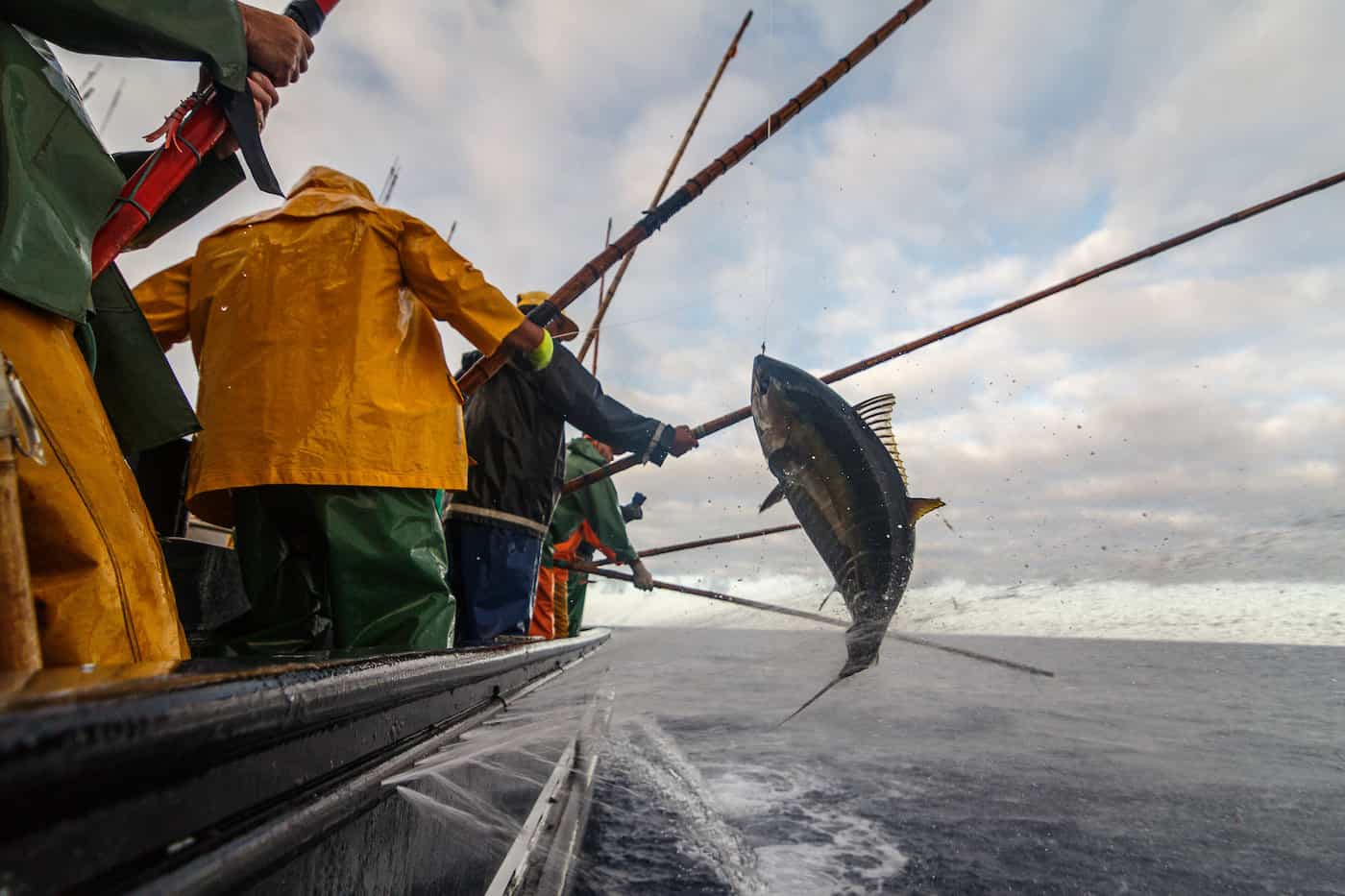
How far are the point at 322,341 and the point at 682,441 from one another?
2287 millimetres

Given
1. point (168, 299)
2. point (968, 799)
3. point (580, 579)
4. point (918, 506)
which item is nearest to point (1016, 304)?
point (918, 506)

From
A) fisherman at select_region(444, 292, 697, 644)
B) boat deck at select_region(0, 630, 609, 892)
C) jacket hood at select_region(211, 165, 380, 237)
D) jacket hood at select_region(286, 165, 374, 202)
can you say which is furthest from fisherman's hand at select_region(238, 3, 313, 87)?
fisherman at select_region(444, 292, 697, 644)

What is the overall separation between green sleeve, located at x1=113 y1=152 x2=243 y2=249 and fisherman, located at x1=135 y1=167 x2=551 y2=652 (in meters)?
0.50

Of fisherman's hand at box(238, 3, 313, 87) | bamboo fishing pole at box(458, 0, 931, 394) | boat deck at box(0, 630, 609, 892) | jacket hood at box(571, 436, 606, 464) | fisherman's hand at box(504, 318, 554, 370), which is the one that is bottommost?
boat deck at box(0, 630, 609, 892)

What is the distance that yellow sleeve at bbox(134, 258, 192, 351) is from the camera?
224 centimetres

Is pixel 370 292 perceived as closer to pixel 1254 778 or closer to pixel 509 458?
pixel 509 458

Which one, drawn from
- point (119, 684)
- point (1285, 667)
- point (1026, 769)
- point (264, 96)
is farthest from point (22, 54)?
point (1285, 667)

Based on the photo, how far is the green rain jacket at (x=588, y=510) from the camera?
276 inches

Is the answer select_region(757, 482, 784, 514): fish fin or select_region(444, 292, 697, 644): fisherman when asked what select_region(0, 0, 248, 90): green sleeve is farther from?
select_region(757, 482, 784, 514): fish fin

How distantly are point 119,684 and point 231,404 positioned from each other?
6.23 ft

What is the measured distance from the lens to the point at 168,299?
89.5 inches

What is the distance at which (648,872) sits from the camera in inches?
67.3

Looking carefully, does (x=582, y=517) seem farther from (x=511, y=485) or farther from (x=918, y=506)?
(x=918, y=506)

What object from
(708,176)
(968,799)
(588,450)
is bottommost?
(968,799)
